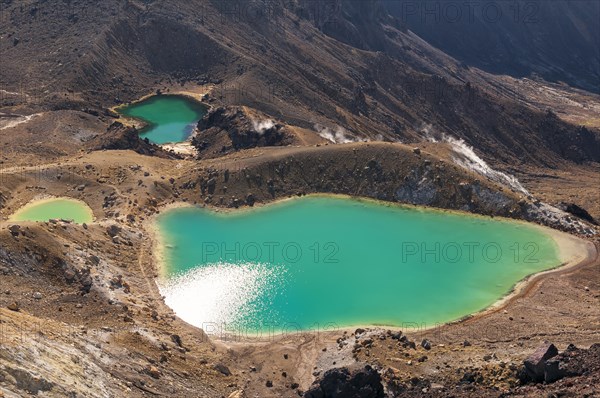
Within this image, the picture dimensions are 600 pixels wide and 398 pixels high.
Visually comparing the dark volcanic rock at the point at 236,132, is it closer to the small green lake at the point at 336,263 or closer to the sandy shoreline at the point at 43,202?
the small green lake at the point at 336,263

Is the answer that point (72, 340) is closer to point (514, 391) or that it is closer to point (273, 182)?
point (514, 391)

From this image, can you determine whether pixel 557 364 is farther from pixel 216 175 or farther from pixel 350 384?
pixel 216 175

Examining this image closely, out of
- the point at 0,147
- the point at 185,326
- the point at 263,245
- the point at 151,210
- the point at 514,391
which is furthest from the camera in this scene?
the point at 0,147

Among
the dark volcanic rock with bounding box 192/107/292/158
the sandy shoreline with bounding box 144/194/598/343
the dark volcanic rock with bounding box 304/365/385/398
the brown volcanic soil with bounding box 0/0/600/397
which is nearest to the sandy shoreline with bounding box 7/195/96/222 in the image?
the brown volcanic soil with bounding box 0/0/600/397

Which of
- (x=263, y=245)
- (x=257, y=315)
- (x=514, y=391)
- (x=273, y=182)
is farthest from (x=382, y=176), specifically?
(x=514, y=391)

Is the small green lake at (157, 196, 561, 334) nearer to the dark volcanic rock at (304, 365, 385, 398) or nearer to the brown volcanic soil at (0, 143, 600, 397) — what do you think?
the brown volcanic soil at (0, 143, 600, 397)

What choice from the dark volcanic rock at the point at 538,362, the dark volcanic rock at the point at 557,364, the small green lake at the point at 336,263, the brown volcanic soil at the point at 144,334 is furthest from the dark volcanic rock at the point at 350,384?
the small green lake at the point at 336,263
